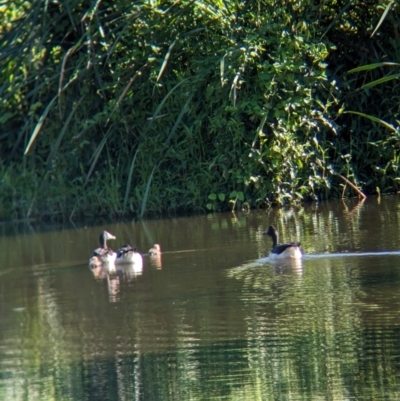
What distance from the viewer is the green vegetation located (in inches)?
684

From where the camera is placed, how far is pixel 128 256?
13062 millimetres

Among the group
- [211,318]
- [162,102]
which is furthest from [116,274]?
[162,102]

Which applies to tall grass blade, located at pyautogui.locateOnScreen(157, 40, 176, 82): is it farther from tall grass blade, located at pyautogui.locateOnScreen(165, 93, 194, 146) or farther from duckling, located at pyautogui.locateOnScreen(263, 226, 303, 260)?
duckling, located at pyautogui.locateOnScreen(263, 226, 303, 260)

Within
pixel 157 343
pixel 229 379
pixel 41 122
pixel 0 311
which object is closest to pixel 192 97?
pixel 41 122

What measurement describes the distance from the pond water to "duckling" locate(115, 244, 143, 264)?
0.14 metres

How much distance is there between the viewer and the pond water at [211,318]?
7422mm

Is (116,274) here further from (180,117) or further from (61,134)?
(61,134)

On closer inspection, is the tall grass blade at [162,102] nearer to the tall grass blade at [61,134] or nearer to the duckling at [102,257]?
the tall grass blade at [61,134]

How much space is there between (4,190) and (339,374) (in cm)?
1230

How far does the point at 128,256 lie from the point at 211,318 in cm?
373

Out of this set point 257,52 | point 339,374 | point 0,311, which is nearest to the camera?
point 339,374

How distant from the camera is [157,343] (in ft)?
28.7

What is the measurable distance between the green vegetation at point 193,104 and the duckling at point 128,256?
3862mm

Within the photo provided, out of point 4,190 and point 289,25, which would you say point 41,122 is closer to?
point 4,190
